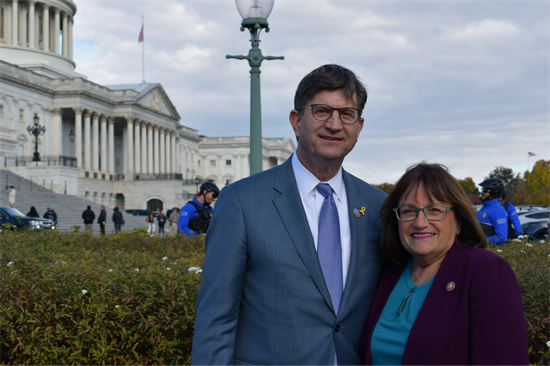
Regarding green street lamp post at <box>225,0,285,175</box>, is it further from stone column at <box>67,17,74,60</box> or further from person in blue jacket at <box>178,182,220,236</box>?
stone column at <box>67,17,74,60</box>

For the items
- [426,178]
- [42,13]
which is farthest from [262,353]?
[42,13]

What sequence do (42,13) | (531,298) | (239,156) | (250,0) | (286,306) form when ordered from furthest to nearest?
(239,156), (42,13), (250,0), (531,298), (286,306)

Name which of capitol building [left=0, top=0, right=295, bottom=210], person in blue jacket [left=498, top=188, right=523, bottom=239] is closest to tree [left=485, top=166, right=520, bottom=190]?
capitol building [left=0, top=0, right=295, bottom=210]

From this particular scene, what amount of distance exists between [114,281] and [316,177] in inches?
91.3

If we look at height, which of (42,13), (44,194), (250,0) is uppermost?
(42,13)

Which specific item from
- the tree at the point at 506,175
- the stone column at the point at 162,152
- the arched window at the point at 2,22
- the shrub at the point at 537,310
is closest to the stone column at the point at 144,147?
the stone column at the point at 162,152

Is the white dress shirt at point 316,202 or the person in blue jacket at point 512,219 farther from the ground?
the white dress shirt at point 316,202

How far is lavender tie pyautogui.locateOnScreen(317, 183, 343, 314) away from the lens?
2.91 metres

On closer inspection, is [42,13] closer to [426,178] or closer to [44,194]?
[44,194]

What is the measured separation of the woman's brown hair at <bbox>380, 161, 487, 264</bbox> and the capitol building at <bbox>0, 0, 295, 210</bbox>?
48.8 metres

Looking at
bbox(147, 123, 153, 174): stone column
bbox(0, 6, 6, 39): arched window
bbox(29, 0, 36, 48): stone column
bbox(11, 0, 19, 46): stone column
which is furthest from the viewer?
bbox(147, 123, 153, 174): stone column

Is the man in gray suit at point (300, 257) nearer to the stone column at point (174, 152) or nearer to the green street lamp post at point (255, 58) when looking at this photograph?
the green street lamp post at point (255, 58)

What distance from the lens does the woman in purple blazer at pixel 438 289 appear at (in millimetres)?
2477

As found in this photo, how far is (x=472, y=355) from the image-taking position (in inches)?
99.0
